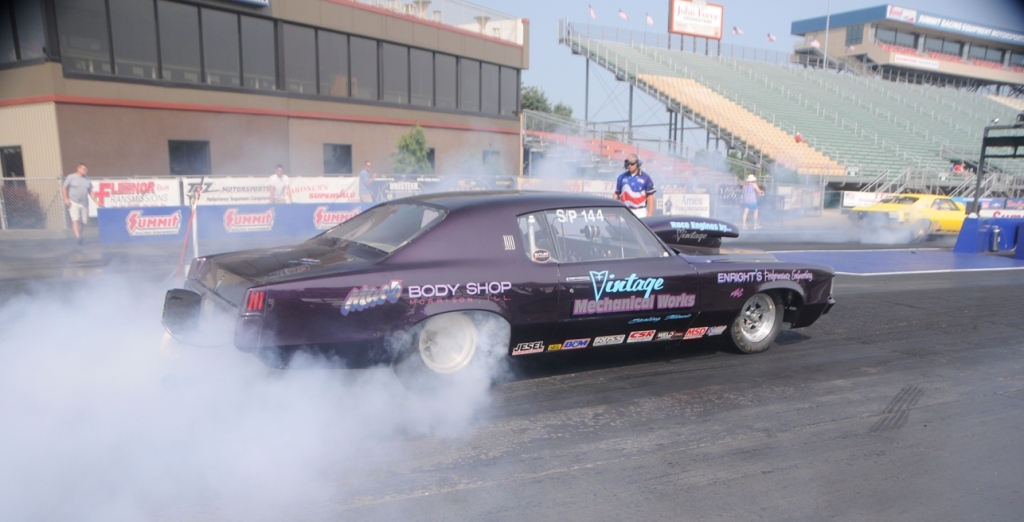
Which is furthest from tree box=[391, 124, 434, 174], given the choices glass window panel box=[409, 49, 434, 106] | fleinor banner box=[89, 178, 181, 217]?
fleinor banner box=[89, 178, 181, 217]

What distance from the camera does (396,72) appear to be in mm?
24688

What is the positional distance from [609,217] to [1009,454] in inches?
108

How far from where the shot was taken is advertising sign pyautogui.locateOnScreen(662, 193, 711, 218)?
71.7 ft

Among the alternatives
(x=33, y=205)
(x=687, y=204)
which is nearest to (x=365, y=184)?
(x=33, y=205)

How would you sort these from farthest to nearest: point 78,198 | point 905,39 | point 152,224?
point 905,39
point 152,224
point 78,198

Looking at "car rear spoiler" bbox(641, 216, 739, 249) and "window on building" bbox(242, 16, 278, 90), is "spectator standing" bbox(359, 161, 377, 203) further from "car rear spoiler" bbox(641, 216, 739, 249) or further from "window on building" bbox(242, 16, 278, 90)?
"car rear spoiler" bbox(641, 216, 739, 249)

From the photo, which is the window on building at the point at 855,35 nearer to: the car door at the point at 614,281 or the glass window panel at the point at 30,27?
the glass window panel at the point at 30,27

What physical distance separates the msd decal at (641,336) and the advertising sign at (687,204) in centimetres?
1731

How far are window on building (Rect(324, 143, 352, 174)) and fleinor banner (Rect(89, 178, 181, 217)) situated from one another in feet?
25.3

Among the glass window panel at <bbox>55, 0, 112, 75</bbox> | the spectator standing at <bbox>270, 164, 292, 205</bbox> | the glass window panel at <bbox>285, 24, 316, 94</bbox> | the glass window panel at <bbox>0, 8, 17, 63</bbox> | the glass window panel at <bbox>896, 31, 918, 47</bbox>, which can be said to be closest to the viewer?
the spectator standing at <bbox>270, 164, 292, 205</bbox>

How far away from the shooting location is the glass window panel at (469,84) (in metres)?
27.0

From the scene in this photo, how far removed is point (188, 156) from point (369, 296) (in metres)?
17.8

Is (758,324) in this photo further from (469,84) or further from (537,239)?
(469,84)

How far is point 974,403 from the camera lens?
4.62 m
